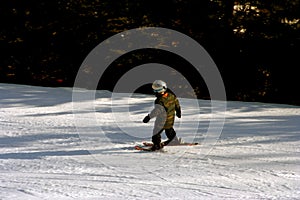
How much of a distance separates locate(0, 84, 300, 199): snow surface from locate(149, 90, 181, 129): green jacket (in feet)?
1.54

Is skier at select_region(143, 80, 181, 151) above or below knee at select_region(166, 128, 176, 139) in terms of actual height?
above

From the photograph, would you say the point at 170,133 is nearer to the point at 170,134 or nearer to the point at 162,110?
the point at 170,134

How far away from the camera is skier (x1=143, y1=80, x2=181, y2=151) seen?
27.2ft

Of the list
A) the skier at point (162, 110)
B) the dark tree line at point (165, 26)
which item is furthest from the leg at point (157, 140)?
the dark tree line at point (165, 26)

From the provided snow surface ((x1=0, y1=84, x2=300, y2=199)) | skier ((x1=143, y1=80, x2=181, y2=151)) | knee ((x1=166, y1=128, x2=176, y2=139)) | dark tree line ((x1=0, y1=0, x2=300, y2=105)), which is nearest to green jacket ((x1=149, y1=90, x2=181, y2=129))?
skier ((x1=143, y1=80, x2=181, y2=151))

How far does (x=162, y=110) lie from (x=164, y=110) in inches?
1.3

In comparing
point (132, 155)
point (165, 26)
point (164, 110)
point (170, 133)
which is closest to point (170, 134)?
point (170, 133)

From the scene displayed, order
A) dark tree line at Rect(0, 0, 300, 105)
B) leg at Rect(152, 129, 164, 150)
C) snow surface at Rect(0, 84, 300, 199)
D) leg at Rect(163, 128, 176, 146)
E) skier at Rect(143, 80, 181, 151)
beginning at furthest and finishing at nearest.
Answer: dark tree line at Rect(0, 0, 300, 105) → leg at Rect(163, 128, 176, 146) → leg at Rect(152, 129, 164, 150) → skier at Rect(143, 80, 181, 151) → snow surface at Rect(0, 84, 300, 199)

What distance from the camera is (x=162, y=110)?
8.41 meters

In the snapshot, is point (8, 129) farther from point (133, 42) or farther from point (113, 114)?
point (133, 42)

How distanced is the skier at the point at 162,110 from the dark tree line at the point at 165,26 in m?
9.48

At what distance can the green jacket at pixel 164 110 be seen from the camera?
839cm

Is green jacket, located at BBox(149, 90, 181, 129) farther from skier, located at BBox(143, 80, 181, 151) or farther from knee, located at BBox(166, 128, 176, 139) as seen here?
knee, located at BBox(166, 128, 176, 139)

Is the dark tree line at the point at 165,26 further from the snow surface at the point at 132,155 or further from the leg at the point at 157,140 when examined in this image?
the leg at the point at 157,140
